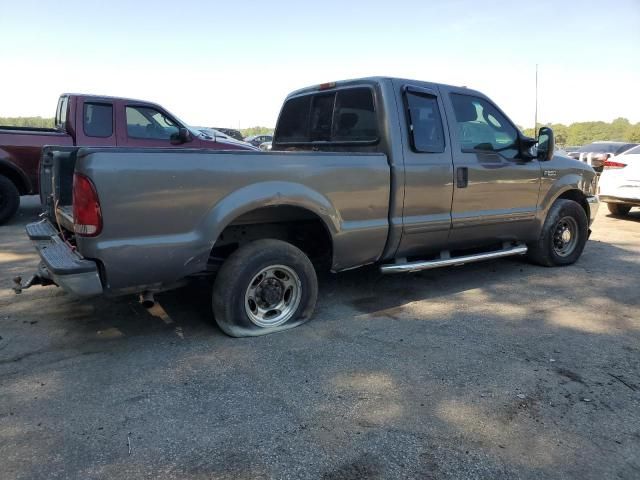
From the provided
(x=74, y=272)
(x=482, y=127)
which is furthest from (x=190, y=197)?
(x=482, y=127)

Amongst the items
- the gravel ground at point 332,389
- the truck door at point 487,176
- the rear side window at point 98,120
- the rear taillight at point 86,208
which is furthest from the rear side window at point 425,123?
the rear side window at point 98,120

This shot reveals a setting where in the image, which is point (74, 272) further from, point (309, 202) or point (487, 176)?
point (487, 176)

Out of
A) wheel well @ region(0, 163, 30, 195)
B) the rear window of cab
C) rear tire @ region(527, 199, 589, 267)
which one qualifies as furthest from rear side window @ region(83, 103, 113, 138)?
rear tire @ region(527, 199, 589, 267)

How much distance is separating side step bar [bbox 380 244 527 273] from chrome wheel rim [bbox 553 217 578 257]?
28.5 inches

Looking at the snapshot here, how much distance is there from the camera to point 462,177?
15.2 ft

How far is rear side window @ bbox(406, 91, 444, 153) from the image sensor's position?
14.3 feet

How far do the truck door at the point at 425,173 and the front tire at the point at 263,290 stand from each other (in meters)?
1.05

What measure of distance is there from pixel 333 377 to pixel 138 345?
4.76 ft

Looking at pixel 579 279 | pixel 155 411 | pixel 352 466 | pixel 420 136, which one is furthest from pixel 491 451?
pixel 579 279

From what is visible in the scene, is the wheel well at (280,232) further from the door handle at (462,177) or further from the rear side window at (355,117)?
the door handle at (462,177)

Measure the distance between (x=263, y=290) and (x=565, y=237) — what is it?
4.04 metres

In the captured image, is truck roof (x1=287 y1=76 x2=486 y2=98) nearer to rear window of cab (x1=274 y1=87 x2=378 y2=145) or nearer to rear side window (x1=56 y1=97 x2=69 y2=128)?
rear window of cab (x1=274 y1=87 x2=378 y2=145)

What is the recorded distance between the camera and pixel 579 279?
5.39m

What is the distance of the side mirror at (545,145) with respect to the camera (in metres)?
5.24
